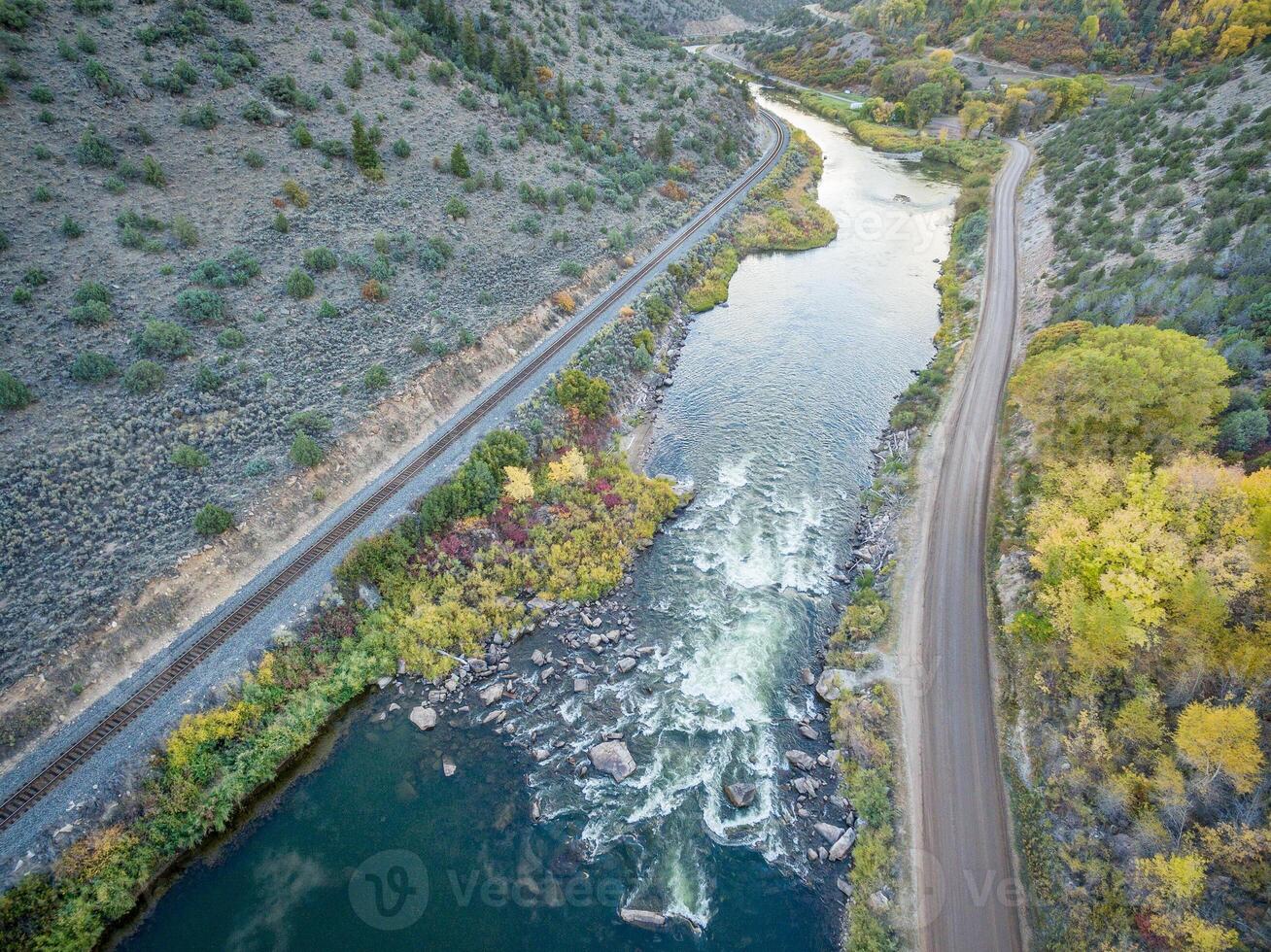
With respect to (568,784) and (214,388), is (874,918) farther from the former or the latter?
(214,388)

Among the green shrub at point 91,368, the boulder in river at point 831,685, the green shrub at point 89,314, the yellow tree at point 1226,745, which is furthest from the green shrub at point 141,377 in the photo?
the yellow tree at point 1226,745

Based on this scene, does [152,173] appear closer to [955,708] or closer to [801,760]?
[801,760]

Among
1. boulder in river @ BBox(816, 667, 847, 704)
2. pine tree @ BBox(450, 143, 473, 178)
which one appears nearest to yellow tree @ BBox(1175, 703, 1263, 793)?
boulder in river @ BBox(816, 667, 847, 704)

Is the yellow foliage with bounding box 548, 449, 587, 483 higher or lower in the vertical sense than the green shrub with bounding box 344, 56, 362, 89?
lower

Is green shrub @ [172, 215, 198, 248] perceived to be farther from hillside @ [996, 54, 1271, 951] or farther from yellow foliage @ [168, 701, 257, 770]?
hillside @ [996, 54, 1271, 951]

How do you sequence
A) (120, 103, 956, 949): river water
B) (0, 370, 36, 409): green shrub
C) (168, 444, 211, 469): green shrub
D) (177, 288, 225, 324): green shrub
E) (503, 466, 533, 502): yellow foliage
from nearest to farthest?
(120, 103, 956, 949): river water, (0, 370, 36, 409): green shrub, (168, 444, 211, 469): green shrub, (503, 466, 533, 502): yellow foliage, (177, 288, 225, 324): green shrub

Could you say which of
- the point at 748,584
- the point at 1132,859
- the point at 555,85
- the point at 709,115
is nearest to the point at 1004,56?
the point at 709,115

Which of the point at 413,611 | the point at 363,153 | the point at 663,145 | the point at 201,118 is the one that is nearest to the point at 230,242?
the point at 201,118
